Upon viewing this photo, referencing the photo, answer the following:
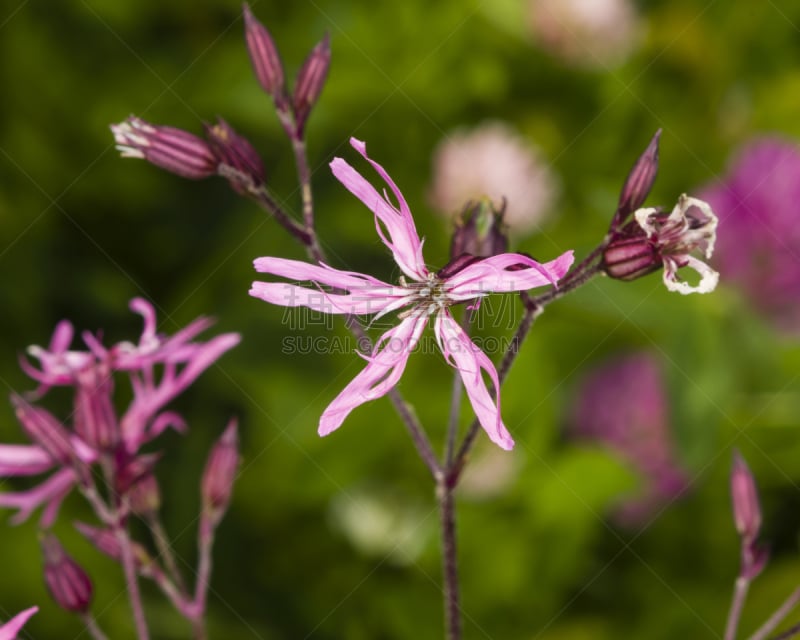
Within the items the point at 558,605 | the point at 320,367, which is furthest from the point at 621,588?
the point at 320,367

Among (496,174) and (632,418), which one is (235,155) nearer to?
(496,174)

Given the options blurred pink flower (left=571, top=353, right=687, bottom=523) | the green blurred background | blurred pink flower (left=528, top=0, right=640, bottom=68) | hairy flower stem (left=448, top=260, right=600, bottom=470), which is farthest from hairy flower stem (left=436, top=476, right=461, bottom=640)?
blurred pink flower (left=528, top=0, right=640, bottom=68)

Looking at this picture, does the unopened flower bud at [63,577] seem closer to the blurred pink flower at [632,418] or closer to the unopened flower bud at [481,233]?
the unopened flower bud at [481,233]

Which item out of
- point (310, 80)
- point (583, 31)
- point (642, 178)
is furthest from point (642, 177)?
point (583, 31)

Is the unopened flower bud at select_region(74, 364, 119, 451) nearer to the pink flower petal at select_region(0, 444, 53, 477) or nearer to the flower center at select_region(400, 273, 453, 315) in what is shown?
the pink flower petal at select_region(0, 444, 53, 477)

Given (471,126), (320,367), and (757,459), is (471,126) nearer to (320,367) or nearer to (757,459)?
(320,367)

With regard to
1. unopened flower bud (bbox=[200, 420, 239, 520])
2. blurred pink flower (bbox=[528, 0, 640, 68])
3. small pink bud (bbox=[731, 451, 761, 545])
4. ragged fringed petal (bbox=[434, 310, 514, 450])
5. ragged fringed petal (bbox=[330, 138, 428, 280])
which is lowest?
unopened flower bud (bbox=[200, 420, 239, 520])

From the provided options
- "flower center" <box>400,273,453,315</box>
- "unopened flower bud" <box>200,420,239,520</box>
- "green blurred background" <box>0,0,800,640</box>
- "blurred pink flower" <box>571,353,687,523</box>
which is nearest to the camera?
"flower center" <box>400,273,453,315</box>
